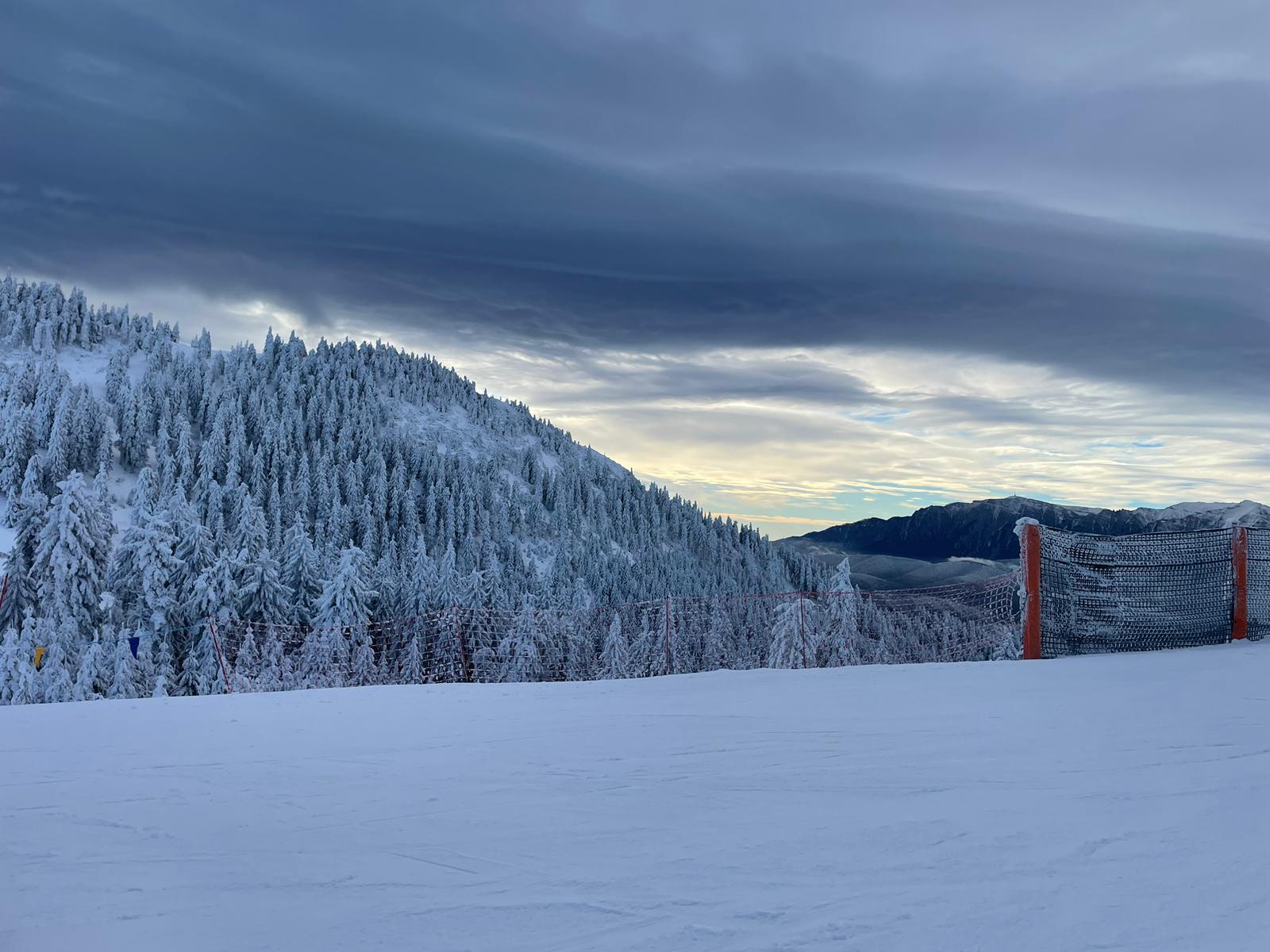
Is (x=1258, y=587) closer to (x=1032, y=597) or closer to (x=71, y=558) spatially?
(x=1032, y=597)

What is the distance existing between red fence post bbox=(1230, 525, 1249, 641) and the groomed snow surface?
19.7ft

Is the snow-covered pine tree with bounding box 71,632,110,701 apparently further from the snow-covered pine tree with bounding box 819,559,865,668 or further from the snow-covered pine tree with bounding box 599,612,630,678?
the snow-covered pine tree with bounding box 819,559,865,668

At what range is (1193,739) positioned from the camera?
768cm

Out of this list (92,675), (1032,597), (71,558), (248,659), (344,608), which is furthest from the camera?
(344,608)

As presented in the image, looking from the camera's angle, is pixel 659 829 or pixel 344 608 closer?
pixel 659 829

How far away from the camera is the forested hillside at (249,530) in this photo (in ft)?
155

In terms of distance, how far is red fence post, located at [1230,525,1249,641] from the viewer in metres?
14.8

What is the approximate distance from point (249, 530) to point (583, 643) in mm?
26746

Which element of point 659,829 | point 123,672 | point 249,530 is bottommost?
point 123,672

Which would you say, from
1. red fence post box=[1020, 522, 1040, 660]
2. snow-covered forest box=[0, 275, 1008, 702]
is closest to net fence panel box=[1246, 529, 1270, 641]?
red fence post box=[1020, 522, 1040, 660]

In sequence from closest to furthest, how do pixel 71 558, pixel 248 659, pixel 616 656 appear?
pixel 71 558, pixel 248 659, pixel 616 656

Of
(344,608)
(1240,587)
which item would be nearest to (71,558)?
(344,608)

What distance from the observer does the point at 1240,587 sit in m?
14.9

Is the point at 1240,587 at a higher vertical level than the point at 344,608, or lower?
higher
